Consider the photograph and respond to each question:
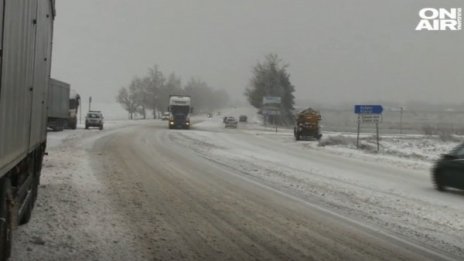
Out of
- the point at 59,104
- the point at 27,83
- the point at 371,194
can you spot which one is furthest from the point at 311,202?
the point at 59,104

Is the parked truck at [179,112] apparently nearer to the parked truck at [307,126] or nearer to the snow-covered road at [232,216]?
the parked truck at [307,126]

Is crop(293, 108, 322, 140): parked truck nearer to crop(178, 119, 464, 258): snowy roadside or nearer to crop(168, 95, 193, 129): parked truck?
crop(168, 95, 193, 129): parked truck

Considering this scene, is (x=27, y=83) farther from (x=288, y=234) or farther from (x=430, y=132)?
(x=430, y=132)

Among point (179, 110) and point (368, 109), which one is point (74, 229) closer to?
point (368, 109)

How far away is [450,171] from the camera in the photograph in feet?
47.0

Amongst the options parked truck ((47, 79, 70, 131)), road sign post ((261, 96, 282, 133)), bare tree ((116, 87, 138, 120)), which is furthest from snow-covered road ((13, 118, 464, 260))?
bare tree ((116, 87, 138, 120))

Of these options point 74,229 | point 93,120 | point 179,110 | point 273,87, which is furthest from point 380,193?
point 273,87

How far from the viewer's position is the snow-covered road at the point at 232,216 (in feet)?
22.5

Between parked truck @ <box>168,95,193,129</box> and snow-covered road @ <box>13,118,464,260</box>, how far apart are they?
42.0 meters

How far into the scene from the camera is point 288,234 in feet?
26.1

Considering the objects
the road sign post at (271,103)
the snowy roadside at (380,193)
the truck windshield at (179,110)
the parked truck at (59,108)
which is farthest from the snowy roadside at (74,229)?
the road sign post at (271,103)

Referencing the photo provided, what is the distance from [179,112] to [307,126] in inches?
686

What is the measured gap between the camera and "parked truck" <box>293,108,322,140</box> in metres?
47.3

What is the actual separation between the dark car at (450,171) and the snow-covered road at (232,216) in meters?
0.35
